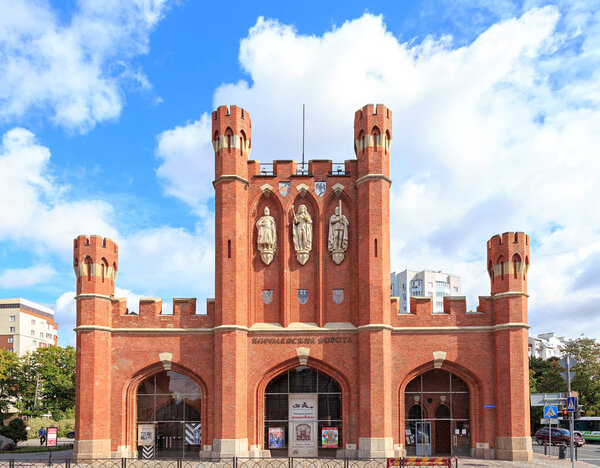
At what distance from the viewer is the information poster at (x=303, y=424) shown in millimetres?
32031

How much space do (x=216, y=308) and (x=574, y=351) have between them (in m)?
44.2

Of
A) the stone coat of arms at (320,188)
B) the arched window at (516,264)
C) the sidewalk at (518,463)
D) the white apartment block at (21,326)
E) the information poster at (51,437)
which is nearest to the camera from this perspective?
the sidewalk at (518,463)

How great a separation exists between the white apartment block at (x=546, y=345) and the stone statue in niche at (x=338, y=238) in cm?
9306

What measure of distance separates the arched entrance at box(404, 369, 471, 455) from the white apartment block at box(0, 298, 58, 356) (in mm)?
85621

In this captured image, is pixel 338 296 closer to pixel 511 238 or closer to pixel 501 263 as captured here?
pixel 501 263

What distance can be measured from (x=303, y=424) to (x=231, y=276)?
8434 millimetres

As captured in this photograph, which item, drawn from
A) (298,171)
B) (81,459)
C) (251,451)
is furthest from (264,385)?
(298,171)

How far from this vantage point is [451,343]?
3238 centimetres

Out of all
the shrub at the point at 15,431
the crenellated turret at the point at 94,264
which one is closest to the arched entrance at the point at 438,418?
the crenellated turret at the point at 94,264

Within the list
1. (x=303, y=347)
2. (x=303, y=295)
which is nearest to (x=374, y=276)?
(x=303, y=295)

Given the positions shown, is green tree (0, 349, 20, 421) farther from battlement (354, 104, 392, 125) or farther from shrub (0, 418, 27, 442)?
battlement (354, 104, 392, 125)

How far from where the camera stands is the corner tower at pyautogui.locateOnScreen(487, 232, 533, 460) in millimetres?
31000

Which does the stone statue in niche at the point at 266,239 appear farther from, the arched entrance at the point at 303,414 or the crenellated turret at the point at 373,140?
the arched entrance at the point at 303,414

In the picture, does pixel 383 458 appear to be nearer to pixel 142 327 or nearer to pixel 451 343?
pixel 451 343
